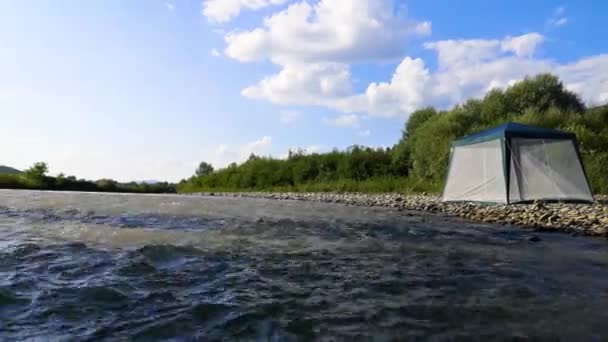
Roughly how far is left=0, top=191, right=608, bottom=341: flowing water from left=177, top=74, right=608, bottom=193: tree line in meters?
12.8

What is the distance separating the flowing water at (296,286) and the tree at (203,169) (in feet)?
113

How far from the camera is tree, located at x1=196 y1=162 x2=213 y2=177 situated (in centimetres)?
4288

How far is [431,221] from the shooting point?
10.9 metres

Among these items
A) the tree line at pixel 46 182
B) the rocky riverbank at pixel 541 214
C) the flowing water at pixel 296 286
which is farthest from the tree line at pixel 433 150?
the flowing water at pixel 296 286

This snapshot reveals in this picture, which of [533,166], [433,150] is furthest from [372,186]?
[533,166]

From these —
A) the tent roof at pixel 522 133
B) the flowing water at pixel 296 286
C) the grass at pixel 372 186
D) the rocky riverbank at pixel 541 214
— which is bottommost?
the flowing water at pixel 296 286

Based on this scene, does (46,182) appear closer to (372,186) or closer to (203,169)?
(203,169)

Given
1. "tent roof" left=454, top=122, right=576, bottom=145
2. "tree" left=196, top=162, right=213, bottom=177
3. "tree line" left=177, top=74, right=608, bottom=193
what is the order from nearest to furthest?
"tent roof" left=454, top=122, right=576, bottom=145 < "tree line" left=177, top=74, right=608, bottom=193 < "tree" left=196, top=162, right=213, bottom=177

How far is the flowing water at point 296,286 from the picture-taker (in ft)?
11.0

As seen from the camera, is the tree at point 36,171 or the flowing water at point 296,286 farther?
the tree at point 36,171

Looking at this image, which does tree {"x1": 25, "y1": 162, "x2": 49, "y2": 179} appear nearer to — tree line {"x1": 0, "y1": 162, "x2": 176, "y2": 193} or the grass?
tree line {"x1": 0, "y1": 162, "x2": 176, "y2": 193}

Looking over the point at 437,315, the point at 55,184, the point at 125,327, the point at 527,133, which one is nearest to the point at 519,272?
the point at 437,315

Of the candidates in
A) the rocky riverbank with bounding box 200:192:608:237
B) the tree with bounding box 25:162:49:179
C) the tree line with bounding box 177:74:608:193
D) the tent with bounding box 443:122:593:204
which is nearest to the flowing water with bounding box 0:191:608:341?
the rocky riverbank with bounding box 200:192:608:237

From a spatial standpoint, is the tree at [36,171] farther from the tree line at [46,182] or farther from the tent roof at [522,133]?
the tent roof at [522,133]
